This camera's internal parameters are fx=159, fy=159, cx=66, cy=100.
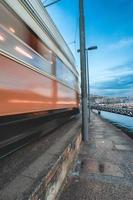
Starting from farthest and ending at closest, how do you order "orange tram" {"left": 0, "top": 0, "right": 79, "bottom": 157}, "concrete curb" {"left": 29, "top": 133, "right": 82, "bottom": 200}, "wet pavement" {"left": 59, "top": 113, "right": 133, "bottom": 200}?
"wet pavement" {"left": 59, "top": 113, "right": 133, "bottom": 200} → "orange tram" {"left": 0, "top": 0, "right": 79, "bottom": 157} → "concrete curb" {"left": 29, "top": 133, "right": 82, "bottom": 200}

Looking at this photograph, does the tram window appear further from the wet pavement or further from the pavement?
the wet pavement

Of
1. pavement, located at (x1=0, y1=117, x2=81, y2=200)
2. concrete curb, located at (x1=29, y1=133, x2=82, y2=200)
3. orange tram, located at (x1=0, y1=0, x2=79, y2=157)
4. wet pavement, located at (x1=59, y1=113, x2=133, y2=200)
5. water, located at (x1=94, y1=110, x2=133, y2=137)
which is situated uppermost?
orange tram, located at (x1=0, y1=0, x2=79, y2=157)

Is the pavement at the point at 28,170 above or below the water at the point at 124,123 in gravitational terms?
above

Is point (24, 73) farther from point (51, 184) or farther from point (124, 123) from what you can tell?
point (124, 123)

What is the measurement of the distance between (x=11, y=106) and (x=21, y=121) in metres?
0.39

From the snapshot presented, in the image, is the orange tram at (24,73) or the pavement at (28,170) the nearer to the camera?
the pavement at (28,170)

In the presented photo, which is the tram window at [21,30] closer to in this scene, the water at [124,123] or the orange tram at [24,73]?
the orange tram at [24,73]

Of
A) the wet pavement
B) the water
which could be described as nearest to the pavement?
the wet pavement

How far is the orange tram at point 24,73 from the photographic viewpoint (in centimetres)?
226

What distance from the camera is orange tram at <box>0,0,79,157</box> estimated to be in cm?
226

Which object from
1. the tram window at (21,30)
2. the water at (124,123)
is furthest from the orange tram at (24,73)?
the water at (124,123)

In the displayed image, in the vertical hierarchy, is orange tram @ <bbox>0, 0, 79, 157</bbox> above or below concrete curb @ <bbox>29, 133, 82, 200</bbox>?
above

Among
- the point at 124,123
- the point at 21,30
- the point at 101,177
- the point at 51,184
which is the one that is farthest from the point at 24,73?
the point at 124,123

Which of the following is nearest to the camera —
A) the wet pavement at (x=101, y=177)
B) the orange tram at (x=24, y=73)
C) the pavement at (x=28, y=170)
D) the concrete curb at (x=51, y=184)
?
the pavement at (x=28, y=170)
